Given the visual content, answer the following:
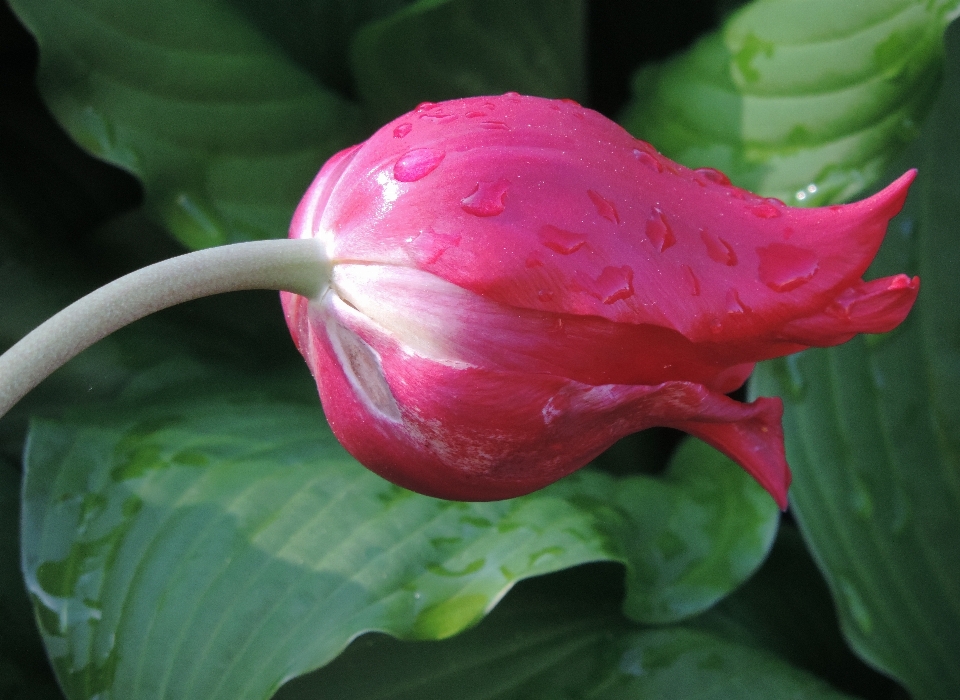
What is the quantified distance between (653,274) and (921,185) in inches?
16.7

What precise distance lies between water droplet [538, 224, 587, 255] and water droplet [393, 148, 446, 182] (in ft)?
0.18

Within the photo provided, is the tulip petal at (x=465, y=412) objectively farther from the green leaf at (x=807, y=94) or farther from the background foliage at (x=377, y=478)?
the green leaf at (x=807, y=94)

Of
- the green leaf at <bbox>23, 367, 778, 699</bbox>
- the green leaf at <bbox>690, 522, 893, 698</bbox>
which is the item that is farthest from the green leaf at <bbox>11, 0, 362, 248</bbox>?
the green leaf at <bbox>690, 522, 893, 698</bbox>

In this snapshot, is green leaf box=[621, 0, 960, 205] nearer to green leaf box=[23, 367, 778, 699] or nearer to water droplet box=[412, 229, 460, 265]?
green leaf box=[23, 367, 778, 699]

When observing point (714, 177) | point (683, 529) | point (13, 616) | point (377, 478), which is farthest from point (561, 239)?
point (13, 616)

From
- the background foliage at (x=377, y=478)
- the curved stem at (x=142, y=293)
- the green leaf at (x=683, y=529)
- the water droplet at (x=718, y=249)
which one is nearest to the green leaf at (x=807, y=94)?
the background foliage at (x=377, y=478)

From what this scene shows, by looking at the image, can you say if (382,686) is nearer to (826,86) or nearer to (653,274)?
(653,274)

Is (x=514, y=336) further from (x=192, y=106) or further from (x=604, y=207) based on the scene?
(x=192, y=106)

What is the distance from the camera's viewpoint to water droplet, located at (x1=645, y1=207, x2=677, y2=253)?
0.35 metres

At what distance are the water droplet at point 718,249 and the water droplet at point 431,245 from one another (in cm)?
10

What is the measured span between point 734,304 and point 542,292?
81 mm

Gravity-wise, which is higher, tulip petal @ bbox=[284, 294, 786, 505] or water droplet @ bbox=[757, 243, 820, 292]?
water droplet @ bbox=[757, 243, 820, 292]

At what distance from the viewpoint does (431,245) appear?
345 mm

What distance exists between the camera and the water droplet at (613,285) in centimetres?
34
